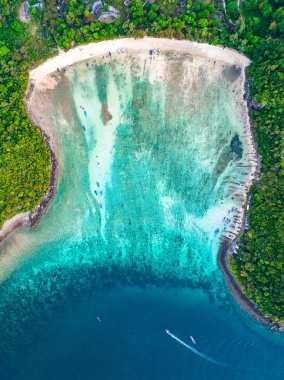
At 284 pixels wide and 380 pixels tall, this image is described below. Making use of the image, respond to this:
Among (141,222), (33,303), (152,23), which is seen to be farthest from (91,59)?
(33,303)

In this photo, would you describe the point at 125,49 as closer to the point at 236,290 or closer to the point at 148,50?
the point at 148,50

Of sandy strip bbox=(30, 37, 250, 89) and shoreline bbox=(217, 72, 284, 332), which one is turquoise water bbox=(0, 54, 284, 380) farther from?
sandy strip bbox=(30, 37, 250, 89)

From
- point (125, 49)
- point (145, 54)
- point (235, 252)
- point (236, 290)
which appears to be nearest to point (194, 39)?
point (145, 54)

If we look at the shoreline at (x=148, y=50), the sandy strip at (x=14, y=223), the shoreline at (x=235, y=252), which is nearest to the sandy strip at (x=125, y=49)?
the shoreline at (x=148, y=50)

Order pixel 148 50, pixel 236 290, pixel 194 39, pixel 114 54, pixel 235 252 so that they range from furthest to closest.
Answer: pixel 236 290 → pixel 235 252 → pixel 114 54 → pixel 148 50 → pixel 194 39

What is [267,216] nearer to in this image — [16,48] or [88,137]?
[88,137]

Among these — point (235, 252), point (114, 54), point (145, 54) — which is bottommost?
point (235, 252)

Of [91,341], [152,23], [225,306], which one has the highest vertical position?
[152,23]
